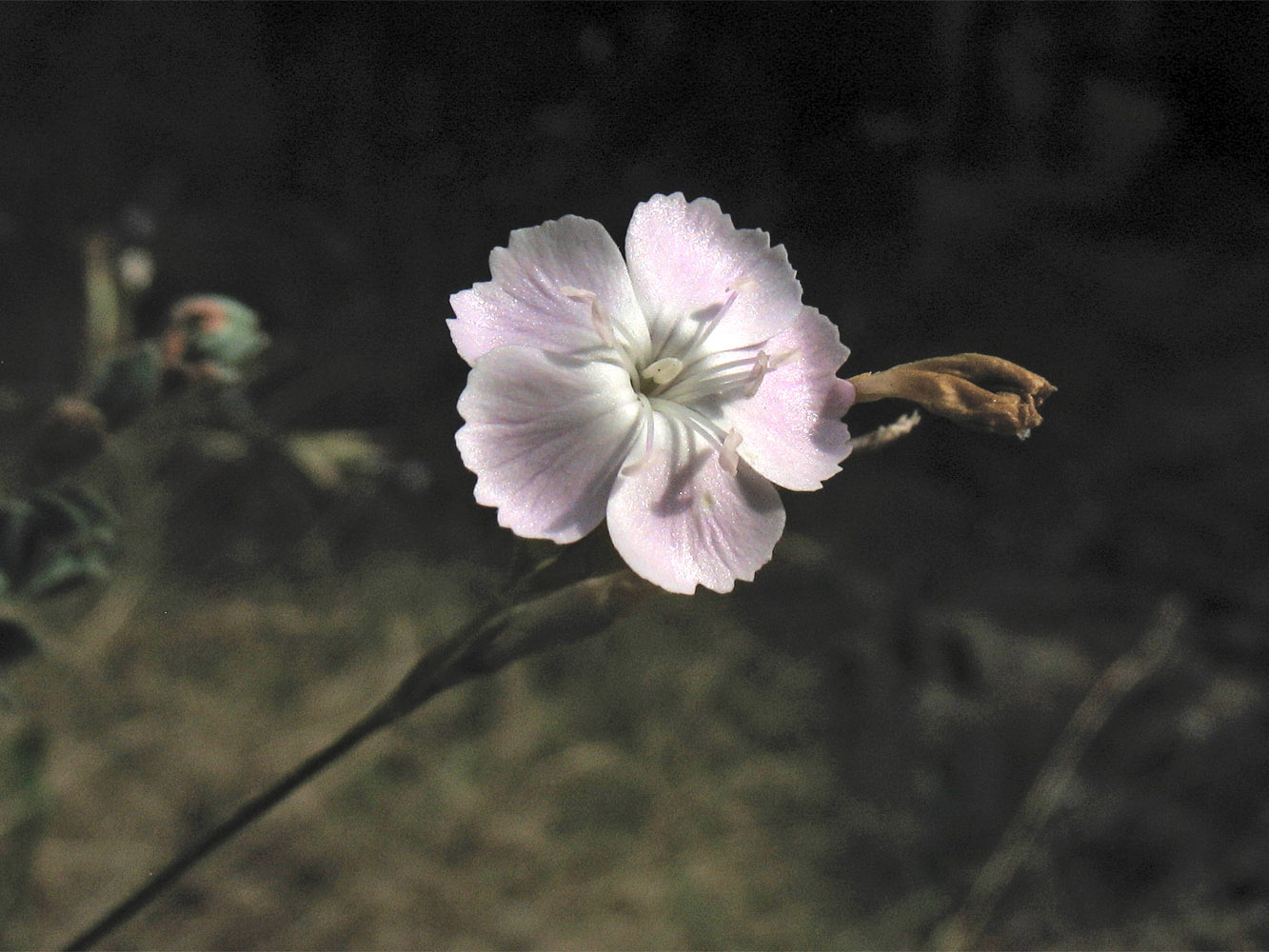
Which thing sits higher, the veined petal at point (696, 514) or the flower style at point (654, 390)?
the flower style at point (654, 390)

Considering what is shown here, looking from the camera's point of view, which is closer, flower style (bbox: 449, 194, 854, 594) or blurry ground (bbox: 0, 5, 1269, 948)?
flower style (bbox: 449, 194, 854, 594)

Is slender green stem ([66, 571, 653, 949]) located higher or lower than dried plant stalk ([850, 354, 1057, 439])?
lower

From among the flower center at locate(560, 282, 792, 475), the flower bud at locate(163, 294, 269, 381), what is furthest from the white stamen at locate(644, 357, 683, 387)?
the flower bud at locate(163, 294, 269, 381)

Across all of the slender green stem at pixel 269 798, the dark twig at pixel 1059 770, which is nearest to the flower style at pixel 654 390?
the slender green stem at pixel 269 798

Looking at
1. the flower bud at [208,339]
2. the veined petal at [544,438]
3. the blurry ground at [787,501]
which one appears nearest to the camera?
the veined petal at [544,438]

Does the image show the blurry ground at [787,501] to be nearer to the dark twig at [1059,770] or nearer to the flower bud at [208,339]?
the dark twig at [1059,770]

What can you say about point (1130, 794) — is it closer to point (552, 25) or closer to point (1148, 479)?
point (1148, 479)

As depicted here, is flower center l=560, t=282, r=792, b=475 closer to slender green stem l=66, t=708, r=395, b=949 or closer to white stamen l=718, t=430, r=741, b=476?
white stamen l=718, t=430, r=741, b=476
